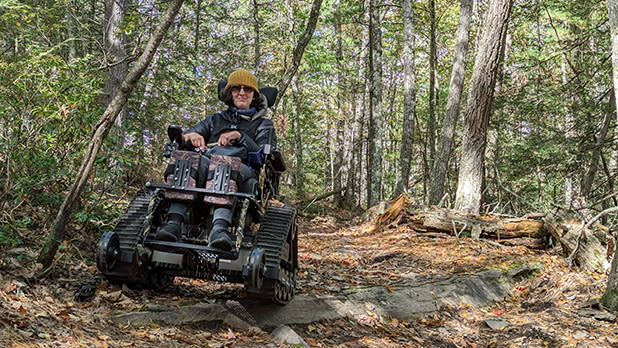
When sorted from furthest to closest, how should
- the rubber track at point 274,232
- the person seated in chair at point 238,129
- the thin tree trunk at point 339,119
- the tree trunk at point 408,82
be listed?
the thin tree trunk at point 339,119 < the tree trunk at point 408,82 < the person seated in chair at point 238,129 < the rubber track at point 274,232

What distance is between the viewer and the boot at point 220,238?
12.9ft

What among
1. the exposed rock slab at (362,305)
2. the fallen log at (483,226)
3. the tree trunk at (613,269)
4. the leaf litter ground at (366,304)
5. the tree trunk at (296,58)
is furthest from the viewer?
the fallen log at (483,226)

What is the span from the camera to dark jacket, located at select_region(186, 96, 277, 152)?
497cm

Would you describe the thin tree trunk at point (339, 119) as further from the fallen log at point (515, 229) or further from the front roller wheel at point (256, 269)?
the front roller wheel at point (256, 269)

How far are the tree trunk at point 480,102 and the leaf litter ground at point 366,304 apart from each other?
1.34 m

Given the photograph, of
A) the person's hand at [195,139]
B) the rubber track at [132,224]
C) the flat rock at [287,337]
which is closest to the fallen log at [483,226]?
the flat rock at [287,337]

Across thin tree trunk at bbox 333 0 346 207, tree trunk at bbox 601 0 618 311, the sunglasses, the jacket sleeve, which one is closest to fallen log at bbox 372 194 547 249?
tree trunk at bbox 601 0 618 311

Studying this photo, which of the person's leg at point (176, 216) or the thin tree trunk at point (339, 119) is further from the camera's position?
the thin tree trunk at point (339, 119)

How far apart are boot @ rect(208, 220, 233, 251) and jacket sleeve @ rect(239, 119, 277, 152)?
0.97 meters

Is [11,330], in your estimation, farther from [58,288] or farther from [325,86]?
[325,86]

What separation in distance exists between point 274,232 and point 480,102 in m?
6.42

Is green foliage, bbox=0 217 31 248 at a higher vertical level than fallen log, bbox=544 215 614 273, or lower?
higher

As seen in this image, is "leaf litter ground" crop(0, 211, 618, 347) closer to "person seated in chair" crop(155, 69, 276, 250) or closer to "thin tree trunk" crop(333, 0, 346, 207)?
"person seated in chair" crop(155, 69, 276, 250)

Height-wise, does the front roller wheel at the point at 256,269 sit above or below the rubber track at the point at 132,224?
below
